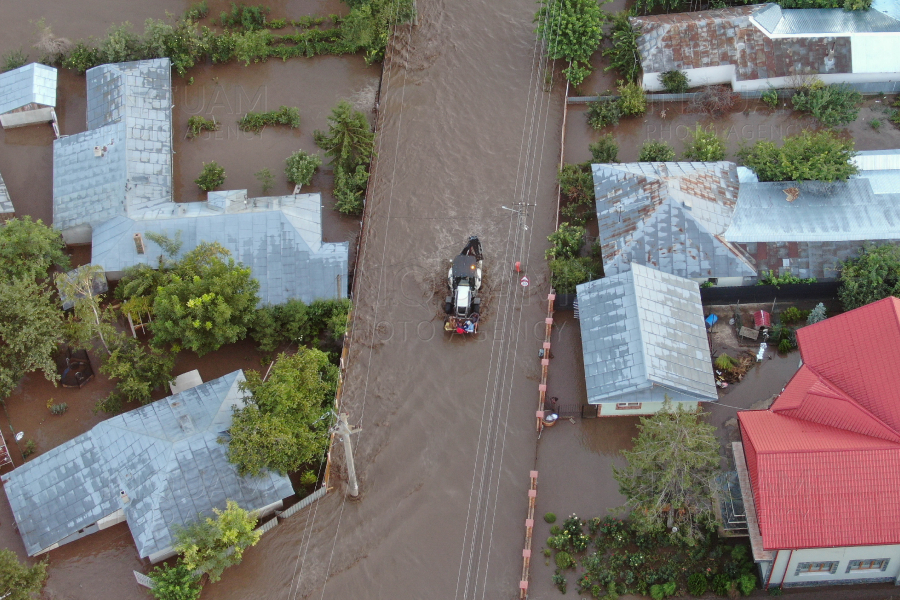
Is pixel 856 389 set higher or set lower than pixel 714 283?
lower

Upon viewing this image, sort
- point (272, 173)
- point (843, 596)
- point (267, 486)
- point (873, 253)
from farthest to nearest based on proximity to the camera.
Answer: point (272, 173) → point (873, 253) → point (267, 486) → point (843, 596)

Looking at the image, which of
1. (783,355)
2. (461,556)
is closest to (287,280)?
(461,556)

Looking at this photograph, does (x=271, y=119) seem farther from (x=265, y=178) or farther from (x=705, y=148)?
(x=705, y=148)

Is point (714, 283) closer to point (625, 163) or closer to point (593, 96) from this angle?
point (625, 163)

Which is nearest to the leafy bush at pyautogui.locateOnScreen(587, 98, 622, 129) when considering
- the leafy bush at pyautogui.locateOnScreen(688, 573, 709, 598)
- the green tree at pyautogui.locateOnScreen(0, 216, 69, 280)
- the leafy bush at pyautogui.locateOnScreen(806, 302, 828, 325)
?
the leafy bush at pyautogui.locateOnScreen(806, 302, 828, 325)

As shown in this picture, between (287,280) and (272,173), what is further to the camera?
(272,173)

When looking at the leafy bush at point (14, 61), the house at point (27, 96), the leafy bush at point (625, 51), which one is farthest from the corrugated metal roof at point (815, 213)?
the leafy bush at point (14, 61)

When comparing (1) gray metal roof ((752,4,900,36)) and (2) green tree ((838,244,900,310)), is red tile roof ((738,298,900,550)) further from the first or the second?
(1) gray metal roof ((752,4,900,36))
